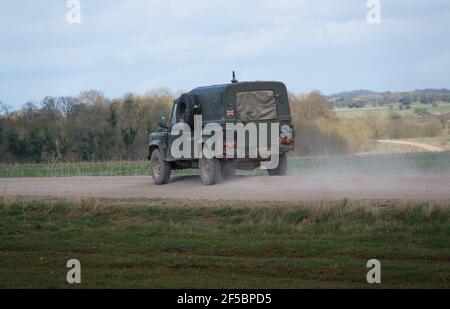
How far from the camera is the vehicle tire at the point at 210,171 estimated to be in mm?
24516

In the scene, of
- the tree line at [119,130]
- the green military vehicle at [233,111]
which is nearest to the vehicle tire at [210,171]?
the green military vehicle at [233,111]

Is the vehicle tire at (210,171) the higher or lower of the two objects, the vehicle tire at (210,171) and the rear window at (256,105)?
the lower

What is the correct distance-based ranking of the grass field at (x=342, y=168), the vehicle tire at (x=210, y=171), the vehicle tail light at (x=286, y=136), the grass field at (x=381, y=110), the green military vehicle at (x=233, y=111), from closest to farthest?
1. the green military vehicle at (x=233, y=111)
2. the vehicle tire at (x=210, y=171)
3. the vehicle tail light at (x=286, y=136)
4. the grass field at (x=342, y=168)
5. the grass field at (x=381, y=110)

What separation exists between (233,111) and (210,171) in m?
1.91

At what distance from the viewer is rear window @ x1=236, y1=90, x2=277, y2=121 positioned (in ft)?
80.0

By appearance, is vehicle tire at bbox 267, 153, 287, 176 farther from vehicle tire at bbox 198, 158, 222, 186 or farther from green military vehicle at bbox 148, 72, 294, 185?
vehicle tire at bbox 198, 158, 222, 186

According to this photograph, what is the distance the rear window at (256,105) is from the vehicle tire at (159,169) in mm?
3525

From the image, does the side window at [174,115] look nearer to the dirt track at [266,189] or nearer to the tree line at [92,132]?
the dirt track at [266,189]

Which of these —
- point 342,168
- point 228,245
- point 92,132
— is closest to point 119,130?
point 92,132

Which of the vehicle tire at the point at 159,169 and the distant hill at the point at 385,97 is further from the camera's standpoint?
the distant hill at the point at 385,97

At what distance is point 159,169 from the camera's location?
26781 mm

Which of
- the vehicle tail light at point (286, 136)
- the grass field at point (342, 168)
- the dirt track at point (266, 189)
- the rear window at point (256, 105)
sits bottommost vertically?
the grass field at point (342, 168)

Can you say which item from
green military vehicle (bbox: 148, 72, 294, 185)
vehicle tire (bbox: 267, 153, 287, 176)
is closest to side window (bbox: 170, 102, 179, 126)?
green military vehicle (bbox: 148, 72, 294, 185)
